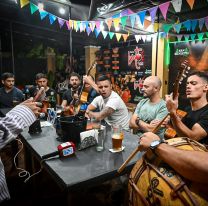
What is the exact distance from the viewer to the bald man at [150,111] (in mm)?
2850

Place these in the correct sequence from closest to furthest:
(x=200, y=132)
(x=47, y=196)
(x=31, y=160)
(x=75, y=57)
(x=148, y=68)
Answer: (x=200, y=132) → (x=47, y=196) → (x=31, y=160) → (x=148, y=68) → (x=75, y=57)


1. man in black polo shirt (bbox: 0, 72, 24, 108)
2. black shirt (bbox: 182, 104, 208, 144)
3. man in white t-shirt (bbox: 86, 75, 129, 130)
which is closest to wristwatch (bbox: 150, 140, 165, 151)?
black shirt (bbox: 182, 104, 208, 144)

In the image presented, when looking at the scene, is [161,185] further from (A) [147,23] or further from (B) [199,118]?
(A) [147,23]

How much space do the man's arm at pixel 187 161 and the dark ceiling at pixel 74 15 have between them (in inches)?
134

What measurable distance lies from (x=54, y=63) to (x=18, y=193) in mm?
7685

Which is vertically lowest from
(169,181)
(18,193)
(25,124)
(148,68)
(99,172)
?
(18,193)

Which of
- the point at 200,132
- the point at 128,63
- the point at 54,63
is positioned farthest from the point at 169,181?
the point at 54,63

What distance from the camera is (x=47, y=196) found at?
2.52 meters

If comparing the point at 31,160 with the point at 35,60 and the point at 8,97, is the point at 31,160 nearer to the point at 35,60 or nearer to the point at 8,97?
the point at 8,97

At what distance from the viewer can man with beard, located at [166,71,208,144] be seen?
214 cm

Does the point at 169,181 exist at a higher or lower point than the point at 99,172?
higher

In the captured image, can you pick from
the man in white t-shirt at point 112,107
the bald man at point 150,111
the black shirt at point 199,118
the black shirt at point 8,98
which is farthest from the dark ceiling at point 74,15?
the black shirt at point 199,118

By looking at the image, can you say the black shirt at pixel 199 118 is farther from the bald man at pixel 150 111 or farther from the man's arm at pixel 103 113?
the man's arm at pixel 103 113

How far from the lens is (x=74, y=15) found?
5125 millimetres
